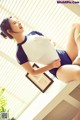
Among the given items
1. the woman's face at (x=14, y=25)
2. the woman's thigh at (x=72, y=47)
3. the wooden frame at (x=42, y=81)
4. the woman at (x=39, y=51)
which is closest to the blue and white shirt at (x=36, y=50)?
the woman at (x=39, y=51)

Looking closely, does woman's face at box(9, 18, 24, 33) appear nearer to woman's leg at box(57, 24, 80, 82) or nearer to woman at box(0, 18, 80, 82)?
woman at box(0, 18, 80, 82)

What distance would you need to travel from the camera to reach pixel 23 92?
5.94m

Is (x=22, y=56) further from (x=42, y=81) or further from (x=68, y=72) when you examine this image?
(x=42, y=81)

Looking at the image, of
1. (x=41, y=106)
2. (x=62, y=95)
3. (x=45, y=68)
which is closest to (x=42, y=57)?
(x=45, y=68)

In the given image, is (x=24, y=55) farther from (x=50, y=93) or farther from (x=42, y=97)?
(x=42, y=97)

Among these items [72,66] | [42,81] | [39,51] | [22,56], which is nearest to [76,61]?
[72,66]

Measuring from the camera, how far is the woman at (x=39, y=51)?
3189mm

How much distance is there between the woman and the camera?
319cm

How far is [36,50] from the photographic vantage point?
324 centimetres

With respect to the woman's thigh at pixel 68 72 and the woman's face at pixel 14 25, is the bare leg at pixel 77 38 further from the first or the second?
the woman's face at pixel 14 25

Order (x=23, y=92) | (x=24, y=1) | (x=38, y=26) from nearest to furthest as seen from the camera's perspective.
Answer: (x=24, y=1), (x=38, y=26), (x=23, y=92)

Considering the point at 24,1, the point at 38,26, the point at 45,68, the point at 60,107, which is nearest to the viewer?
the point at 45,68

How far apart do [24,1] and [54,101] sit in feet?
5.49

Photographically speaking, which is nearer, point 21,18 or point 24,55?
point 24,55
